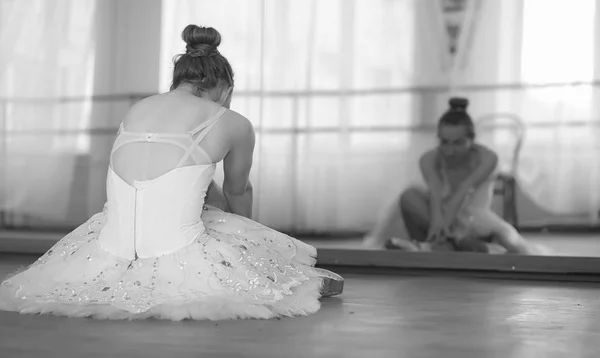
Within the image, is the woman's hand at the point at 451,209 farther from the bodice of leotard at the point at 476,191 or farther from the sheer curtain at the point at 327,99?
the sheer curtain at the point at 327,99

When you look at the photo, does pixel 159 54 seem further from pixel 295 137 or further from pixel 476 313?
pixel 476 313

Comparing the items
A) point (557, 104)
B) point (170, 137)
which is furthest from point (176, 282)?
point (557, 104)

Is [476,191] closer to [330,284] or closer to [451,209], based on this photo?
[451,209]

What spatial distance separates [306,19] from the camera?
3.93m

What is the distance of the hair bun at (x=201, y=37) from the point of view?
6.53 feet

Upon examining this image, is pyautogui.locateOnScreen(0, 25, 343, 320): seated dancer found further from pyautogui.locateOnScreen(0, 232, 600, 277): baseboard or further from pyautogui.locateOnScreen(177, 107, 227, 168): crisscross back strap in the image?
pyautogui.locateOnScreen(0, 232, 600, 277): baseboard

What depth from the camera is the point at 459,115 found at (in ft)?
12.3

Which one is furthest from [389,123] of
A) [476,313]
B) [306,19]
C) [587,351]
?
[587,351]

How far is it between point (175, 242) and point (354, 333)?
0.50 m

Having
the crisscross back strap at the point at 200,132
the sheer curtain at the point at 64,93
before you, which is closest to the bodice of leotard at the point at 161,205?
the crisscross back strap at the point at 200,132

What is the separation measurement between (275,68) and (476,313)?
7.08 ft

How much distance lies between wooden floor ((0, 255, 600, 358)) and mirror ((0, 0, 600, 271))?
1336mm

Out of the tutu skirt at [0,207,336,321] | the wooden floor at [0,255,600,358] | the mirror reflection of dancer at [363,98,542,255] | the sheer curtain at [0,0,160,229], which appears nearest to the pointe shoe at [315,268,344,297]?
the wooden floor at [0,255,600,358]

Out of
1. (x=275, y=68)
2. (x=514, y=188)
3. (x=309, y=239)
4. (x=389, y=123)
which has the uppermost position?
(x=275, y=68)
